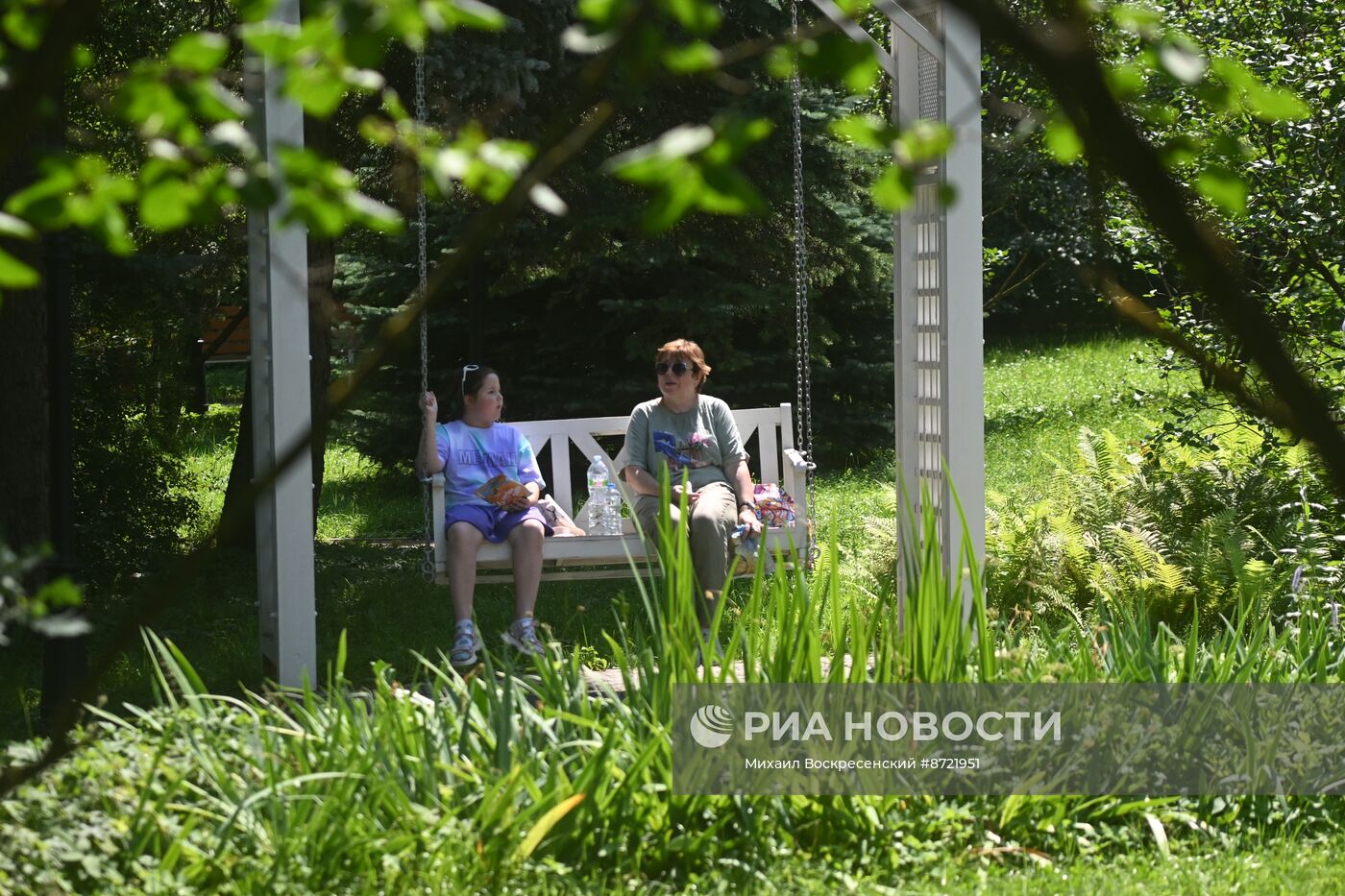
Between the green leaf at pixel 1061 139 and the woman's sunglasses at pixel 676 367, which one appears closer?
the green leaf at pixel 1061 139

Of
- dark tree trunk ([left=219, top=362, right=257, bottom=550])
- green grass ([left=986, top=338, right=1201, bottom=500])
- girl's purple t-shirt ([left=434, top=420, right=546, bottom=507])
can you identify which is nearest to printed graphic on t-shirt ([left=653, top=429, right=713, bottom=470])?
girl's purple t-shirt ([left=434, top=420, right=546, bottom=507])

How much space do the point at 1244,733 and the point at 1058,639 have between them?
2.08 ft

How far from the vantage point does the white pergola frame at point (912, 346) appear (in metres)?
4.07

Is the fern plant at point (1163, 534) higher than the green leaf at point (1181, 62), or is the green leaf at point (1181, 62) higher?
the green leaf at point (1181, 62)

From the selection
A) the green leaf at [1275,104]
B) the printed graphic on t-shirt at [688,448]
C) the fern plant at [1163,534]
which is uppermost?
the green leaf at [1275,104]

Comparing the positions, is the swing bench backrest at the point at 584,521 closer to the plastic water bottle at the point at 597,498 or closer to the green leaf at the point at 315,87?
the plastic water bottle at the point at 597,498

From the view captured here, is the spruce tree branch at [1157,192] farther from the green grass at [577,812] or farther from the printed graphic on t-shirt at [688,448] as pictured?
the printed graphic on t-shirt at [688,448]

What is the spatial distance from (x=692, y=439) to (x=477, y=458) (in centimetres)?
77

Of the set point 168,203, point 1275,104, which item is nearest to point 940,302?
point 168,203

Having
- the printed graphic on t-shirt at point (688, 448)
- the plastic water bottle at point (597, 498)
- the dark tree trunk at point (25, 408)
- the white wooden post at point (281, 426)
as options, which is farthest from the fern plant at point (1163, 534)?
the dark tree trunk at point (25, 408)

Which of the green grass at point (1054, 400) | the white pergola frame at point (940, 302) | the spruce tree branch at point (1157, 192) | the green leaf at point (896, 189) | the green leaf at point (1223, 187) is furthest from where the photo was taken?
the green grass at point (1054, 400)

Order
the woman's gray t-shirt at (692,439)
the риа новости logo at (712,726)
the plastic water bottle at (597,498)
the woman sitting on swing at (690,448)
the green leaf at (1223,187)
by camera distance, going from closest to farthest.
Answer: the green leaf at (1223,187) → the риа новости logo at (712,726) → the woman sitting on swing at (690,448) → the woman's gray t-shirt at (692,439) → the plastic water bottle at (597,498)

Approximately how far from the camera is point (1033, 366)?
49.8 ft

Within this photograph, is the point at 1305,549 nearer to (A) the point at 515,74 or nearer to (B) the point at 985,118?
(A) the point at 515,74
